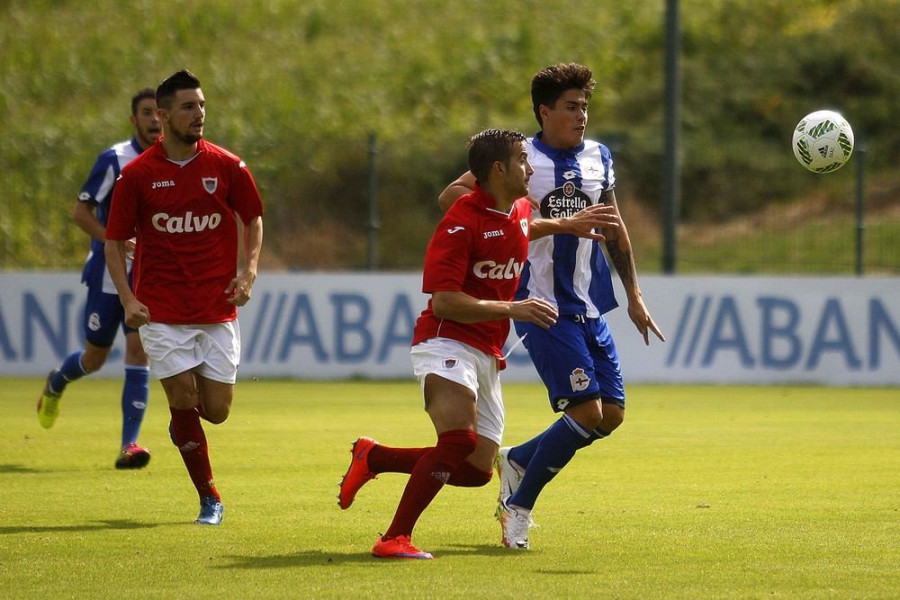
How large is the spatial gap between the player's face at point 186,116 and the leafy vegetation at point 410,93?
1507 centimetres

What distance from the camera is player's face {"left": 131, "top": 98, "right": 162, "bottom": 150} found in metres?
10.4

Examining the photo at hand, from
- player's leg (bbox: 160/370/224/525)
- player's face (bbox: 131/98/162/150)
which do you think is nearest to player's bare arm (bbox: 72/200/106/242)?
player's face (bbox: 131/98/162/150)

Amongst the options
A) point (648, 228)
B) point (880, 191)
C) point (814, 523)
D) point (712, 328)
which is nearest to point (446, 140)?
point (648, 228)

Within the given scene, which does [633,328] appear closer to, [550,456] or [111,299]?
[111,299]

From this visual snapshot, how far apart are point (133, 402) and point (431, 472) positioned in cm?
413

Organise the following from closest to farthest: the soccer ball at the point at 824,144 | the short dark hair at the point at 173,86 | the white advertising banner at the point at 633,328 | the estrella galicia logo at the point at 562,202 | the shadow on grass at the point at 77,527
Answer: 1. the estrella galicia logo at the point at 562,202
2. the shadow on grass at the point at 77,527
3. the short dark hair at the point at 173,86
4. the soccer ball at the point at 824,144
5. the white advertising banner at the point at 633,328

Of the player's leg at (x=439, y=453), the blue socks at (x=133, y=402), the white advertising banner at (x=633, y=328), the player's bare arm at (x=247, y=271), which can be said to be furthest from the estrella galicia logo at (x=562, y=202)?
the white advertising banner at (x=633, y=328)

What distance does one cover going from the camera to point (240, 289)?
8141 millimetres

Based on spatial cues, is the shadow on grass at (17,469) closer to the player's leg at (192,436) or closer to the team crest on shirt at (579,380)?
the player's leg at (192,436)

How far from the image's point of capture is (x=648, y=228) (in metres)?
26.8

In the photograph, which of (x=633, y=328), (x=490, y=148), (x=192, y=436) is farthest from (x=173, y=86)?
(x=633, y=328)

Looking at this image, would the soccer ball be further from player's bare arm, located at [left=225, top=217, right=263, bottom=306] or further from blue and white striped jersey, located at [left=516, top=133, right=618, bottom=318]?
player's bare arm, located at [left=225, top=217, right=263, bottom=306]

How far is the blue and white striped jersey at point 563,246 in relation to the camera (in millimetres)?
7543

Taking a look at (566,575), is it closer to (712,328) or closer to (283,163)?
(712,328)
